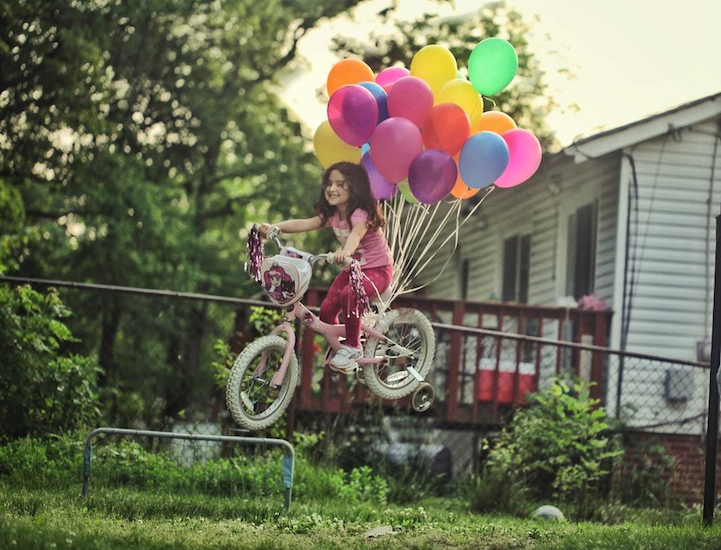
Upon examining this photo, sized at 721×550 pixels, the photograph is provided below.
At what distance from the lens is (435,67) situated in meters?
7.31

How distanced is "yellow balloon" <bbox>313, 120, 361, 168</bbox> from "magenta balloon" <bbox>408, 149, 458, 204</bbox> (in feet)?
1.57

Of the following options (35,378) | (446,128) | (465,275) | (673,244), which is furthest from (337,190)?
(465,275)

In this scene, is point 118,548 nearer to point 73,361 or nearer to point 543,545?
point 543,545

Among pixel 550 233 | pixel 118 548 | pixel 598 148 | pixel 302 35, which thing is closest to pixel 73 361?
pixel 118 548

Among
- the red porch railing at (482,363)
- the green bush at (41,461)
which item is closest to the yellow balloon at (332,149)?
the green bush at (41,461)

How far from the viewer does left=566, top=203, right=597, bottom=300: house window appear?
1530 cm

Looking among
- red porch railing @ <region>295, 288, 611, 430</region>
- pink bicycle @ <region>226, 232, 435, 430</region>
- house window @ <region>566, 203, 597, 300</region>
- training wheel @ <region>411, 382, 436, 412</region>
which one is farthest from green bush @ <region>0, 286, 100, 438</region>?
house window @ <region>566, 203, 597, 300</region>

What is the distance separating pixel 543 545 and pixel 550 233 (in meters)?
9.79

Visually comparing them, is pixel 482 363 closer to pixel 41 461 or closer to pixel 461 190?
pixel 41 461

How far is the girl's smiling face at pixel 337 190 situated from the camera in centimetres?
698

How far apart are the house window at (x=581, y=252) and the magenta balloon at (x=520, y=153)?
8.10 meters

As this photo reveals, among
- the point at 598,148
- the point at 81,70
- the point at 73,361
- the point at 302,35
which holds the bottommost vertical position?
the point at 73,361

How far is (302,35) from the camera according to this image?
26.1 m

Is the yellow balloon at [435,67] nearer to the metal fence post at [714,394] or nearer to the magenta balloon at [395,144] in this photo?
the magenta balloon at [395,144]
